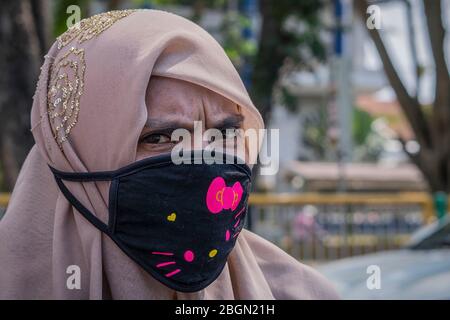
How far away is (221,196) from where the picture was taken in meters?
1.34

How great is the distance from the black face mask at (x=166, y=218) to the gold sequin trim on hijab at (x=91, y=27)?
256mm

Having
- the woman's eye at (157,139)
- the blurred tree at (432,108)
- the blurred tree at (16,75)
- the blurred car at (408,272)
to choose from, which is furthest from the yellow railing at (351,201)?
the woman's eye at (157,139)

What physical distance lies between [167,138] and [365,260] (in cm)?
381

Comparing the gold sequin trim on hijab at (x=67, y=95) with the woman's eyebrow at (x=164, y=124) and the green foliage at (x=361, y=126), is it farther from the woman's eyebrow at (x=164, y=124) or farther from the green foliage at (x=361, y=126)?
the green foliage at (x=361, y=126)

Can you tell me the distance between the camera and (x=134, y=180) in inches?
50.6

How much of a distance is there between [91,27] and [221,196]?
0.39 meters

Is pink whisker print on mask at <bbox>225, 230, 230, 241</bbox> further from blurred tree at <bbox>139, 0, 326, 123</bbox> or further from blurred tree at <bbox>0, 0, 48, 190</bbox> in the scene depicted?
blurred tree at <bbox>139, 0, 326, 123</bbox>

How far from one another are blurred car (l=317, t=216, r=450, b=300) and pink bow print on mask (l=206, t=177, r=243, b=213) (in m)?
1.86

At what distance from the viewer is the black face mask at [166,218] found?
129 centimetres

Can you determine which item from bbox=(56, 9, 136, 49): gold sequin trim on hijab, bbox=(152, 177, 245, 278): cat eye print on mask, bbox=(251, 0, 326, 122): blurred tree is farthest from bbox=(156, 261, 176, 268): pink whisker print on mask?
bbox=(251, 0, 326, 122): blurred tree

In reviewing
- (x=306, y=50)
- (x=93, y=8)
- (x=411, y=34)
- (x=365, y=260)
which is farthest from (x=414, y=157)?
(x=365, y=260)

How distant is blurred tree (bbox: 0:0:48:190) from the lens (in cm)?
461

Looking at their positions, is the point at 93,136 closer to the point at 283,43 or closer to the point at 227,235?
the point at 227,235
